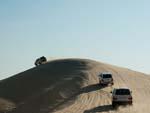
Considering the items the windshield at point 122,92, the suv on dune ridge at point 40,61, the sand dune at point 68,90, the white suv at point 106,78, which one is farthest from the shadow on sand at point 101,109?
the suv on dune ridge at point 40,61

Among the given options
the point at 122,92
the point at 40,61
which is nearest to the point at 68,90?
the point at 122,92

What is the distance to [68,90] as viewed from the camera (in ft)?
243

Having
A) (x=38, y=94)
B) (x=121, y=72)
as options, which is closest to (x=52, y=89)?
(x=38, y=94)

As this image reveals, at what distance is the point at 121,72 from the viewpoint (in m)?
93.5

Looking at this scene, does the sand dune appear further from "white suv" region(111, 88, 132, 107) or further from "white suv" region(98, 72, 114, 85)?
"white suv" region(98, 72, 114, 85)

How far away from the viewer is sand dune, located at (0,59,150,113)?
5647cm

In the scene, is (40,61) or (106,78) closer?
(106,78)

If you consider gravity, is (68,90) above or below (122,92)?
below

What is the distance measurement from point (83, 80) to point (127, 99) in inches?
1142

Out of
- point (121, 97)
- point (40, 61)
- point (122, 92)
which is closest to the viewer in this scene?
point (121, 97)

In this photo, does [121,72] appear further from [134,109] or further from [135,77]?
[134,109]

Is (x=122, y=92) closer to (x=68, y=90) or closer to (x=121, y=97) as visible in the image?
(x=121, y=97)

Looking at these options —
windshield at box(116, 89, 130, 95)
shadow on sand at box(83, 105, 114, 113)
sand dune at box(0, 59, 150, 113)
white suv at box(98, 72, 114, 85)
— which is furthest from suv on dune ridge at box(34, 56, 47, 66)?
windshield at box(116, 89, 130, 95)

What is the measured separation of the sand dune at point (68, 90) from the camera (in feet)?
185
